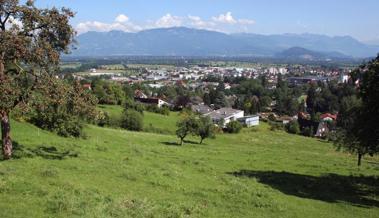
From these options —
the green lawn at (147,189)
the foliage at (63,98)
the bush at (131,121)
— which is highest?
the foliage at (63,98)

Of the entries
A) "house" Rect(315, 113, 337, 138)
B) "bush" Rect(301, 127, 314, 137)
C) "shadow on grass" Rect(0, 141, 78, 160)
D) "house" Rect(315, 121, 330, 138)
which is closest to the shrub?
"bush" Rect(301, 127, 314, 137)

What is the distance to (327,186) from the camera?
2730 cm

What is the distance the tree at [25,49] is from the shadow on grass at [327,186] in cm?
1400


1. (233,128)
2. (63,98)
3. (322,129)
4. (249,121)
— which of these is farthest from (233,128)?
(63,98)

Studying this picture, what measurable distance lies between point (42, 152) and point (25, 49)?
7.11 meters

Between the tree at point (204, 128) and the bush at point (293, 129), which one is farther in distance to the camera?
the bush at point (293, 129)

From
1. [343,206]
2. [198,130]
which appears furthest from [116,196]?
[198,130]

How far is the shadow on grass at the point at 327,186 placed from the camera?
76.9 feet

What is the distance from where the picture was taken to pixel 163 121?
94.7 m

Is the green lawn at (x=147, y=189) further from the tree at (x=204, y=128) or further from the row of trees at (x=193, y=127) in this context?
the tree at (x=204, y=128)

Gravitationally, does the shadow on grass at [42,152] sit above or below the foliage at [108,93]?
above

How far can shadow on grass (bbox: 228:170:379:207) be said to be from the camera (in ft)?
76.9

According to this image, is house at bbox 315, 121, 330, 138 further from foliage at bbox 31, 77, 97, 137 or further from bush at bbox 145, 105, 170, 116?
foliage at bbox 31, 77, 97, 137

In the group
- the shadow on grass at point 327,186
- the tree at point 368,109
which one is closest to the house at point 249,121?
the shadow on grass at point 327,186
